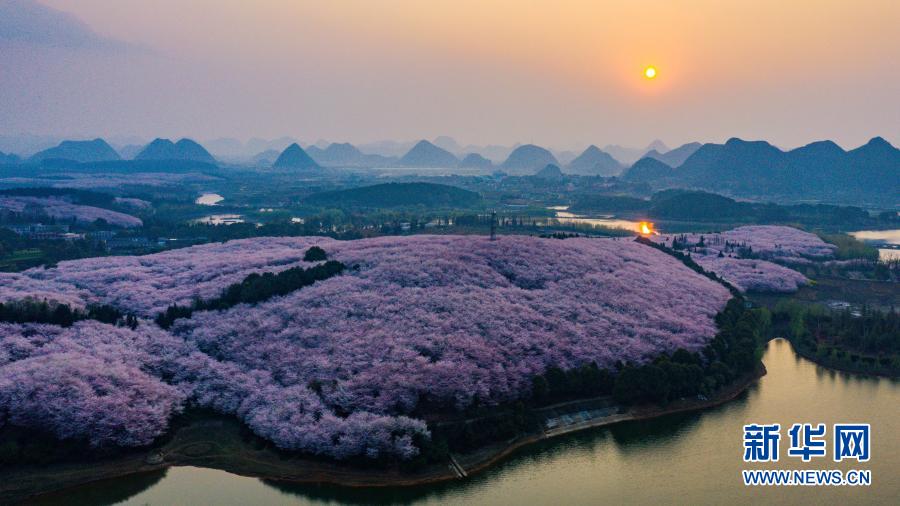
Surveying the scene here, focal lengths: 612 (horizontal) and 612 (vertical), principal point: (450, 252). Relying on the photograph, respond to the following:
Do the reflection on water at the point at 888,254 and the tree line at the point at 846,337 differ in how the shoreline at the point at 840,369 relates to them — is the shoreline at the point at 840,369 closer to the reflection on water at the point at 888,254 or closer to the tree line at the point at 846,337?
the tree line at the point at 846,337

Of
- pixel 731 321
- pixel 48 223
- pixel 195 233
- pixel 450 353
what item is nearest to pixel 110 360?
pixel 450 353

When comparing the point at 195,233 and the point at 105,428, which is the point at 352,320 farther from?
the point at 195,233

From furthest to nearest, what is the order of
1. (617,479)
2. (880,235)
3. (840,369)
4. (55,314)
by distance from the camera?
1. (880,235)
2. (840,369)
3. (55,314)
4. (617,479)

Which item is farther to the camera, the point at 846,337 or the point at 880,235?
the point at 880,235

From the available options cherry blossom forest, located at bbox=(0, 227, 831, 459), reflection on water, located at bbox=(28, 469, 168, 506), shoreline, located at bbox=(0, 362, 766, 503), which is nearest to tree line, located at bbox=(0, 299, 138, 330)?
cherry blossom forest, located at bbox=(0, 227, 831, 459)

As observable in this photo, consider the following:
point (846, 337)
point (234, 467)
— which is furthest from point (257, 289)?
point (846, 337)

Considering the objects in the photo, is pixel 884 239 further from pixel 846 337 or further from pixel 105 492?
→ pixel 105 492
